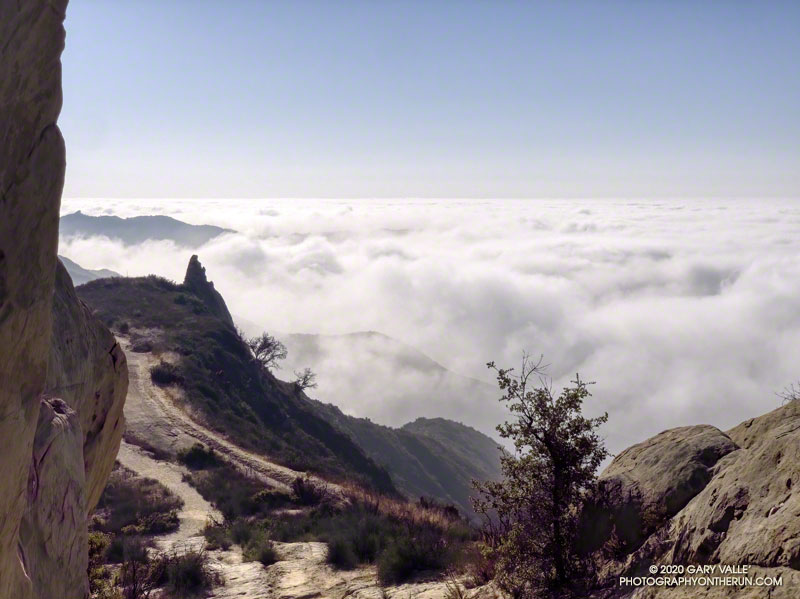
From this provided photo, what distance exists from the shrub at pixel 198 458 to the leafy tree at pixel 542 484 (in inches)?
759

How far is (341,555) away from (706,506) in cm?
796

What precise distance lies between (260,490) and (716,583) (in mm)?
17414

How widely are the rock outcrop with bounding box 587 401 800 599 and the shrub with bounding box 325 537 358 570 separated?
5647mm

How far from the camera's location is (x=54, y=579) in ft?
19.5

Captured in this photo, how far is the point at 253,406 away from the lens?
41219mm

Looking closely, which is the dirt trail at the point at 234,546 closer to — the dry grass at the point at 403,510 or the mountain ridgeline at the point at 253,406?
the mountain ridgeline at the point at 253,406

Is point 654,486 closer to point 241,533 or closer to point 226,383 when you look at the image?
point 241,533

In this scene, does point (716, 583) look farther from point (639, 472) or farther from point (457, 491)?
point (457, 491)

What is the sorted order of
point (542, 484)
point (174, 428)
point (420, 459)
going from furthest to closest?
point (420, 459)
point (174, 428)
point (542, 484)

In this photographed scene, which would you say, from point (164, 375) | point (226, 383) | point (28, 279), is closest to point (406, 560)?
point (28, 279)

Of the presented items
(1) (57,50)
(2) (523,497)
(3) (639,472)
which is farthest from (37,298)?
(3) (639,472)

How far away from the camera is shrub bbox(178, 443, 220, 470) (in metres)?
25.0

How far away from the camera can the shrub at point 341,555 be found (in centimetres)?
1217

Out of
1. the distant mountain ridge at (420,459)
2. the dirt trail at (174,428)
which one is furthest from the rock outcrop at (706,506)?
the distant mountain ridge at (420,459)
